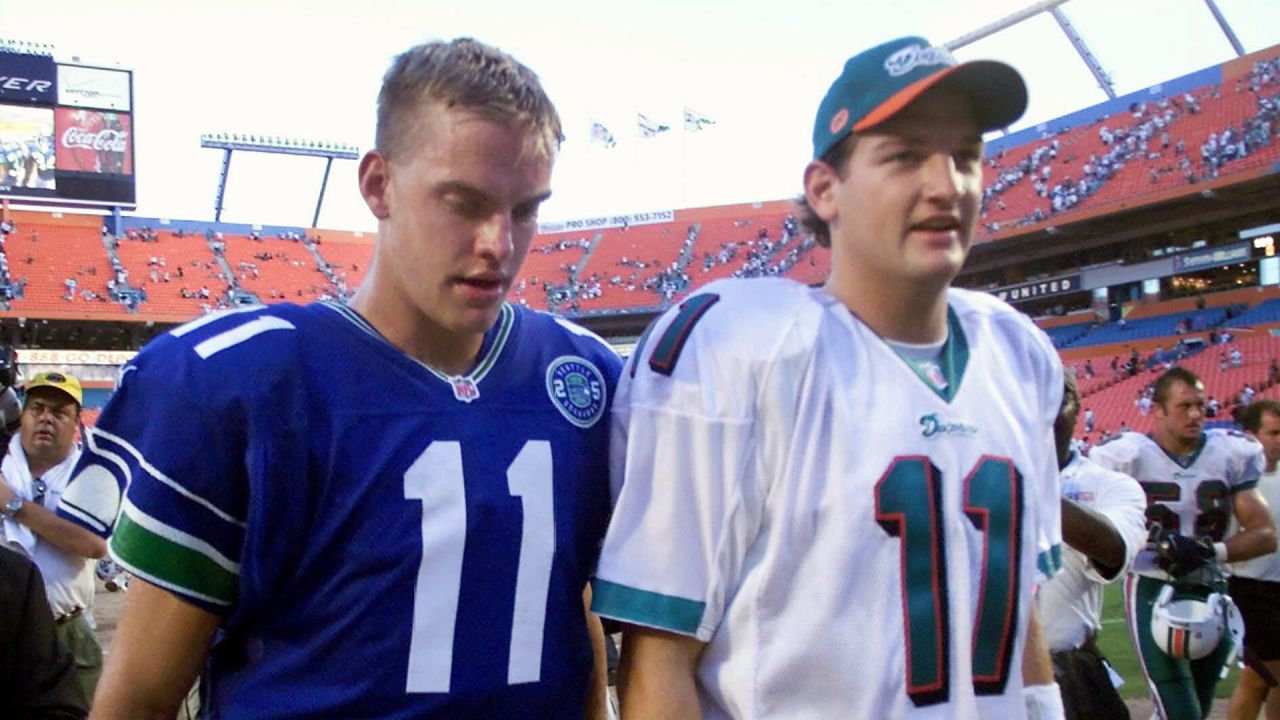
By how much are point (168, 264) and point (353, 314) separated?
1514 inches

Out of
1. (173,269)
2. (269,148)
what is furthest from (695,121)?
(173,269)

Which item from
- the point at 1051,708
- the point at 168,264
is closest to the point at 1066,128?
the point at 168,264

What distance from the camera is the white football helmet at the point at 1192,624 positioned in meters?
4.38

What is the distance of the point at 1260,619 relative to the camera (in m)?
5.45

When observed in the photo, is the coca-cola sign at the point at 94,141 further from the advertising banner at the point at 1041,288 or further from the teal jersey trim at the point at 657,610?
the teal jersey trim at the point at 657,610

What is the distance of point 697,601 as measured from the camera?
1.46 meters

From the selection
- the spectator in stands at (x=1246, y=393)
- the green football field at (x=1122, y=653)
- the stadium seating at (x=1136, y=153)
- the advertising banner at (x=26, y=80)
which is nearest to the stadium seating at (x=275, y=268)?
the advertising banner at (x=26, y=80)

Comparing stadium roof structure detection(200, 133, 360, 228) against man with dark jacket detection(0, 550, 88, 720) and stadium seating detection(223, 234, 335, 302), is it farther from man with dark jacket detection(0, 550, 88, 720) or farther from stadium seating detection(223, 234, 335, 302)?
man with dark jacket detection(0, 550, 88, 720)

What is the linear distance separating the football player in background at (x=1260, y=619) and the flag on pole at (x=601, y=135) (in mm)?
41262

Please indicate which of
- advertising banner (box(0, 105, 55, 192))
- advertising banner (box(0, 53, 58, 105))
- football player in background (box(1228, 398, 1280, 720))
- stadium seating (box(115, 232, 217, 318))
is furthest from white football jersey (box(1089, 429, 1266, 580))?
stadium seating (box(115, 232, 217, 318))

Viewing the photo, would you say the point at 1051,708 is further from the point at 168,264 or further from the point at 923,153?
the point at 168,264

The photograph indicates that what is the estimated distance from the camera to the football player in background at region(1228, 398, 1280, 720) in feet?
17.2

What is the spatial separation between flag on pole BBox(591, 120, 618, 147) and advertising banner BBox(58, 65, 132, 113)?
19.7 metres

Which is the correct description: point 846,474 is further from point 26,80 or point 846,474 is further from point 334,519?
point 26,80
